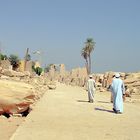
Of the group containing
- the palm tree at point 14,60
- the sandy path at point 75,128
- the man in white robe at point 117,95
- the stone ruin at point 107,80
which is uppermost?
the palm tree at point 14,60

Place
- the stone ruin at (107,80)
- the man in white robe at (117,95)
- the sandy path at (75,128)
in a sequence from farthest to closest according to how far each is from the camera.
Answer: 1. the stone ruin at (107,80)
2. the man in white robe at (117,95)
3. the sandy path at (75,128)

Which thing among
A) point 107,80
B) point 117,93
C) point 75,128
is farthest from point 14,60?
point 75,128

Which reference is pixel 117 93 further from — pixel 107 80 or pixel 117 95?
pixel 107 80

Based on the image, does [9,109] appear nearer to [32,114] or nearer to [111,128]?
[32,114]

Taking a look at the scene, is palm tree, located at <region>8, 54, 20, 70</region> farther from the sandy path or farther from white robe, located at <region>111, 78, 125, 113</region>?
the sandy path

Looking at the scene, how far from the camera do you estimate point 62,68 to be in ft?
308

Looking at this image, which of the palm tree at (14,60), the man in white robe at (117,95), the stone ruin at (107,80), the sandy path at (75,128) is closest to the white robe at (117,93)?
the man in white robe at (117,95)

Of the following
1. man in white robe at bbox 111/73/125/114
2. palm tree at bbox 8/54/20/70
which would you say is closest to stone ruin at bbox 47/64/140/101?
palm tree at bbox 8/54/20/70

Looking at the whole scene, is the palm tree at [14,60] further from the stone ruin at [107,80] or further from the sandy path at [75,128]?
the sandy path at [75,128]

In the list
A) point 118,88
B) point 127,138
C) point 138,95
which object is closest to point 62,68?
point 138,95

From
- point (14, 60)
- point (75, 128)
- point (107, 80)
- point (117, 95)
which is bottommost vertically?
point (75, 128)

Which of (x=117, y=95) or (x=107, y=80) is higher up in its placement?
(x=107, y=80)

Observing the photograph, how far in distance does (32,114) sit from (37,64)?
94.3 m

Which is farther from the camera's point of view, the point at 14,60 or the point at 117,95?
the point at 14,60
